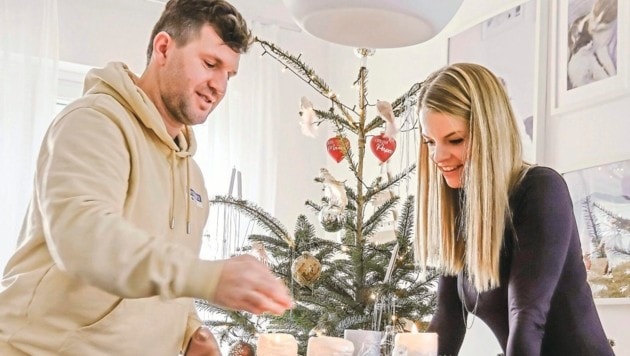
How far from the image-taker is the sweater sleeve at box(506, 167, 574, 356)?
4.42 feet

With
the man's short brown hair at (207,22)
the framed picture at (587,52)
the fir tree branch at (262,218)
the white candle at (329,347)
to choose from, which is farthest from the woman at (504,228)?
the framed picture at (587,52)

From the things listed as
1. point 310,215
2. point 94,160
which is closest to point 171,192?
point 94,160

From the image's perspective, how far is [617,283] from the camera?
2.40 metres

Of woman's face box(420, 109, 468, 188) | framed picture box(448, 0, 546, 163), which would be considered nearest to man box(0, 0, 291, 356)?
woman's face box(420, 109, 468, 188)

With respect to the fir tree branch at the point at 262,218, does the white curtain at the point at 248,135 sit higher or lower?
higher

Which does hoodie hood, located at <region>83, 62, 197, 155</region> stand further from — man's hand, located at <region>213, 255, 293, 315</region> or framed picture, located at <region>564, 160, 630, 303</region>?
framed picture, located at <region>564, 160, 630, 303</region>

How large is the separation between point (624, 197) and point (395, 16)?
1.08 meters

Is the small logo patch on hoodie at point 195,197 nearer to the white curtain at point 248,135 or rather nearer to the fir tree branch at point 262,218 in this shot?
the fir tree branch at point 262,218

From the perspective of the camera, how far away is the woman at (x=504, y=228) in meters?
1.38

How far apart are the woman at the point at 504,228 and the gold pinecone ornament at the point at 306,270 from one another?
63 centimetres

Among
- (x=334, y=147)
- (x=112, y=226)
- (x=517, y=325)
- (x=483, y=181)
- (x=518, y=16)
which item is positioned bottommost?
(x=517, y=325)

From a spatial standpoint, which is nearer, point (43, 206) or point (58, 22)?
point (43, 206)

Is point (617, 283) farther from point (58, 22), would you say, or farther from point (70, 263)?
point (58, 22)

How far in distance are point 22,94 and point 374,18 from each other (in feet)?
7.23
